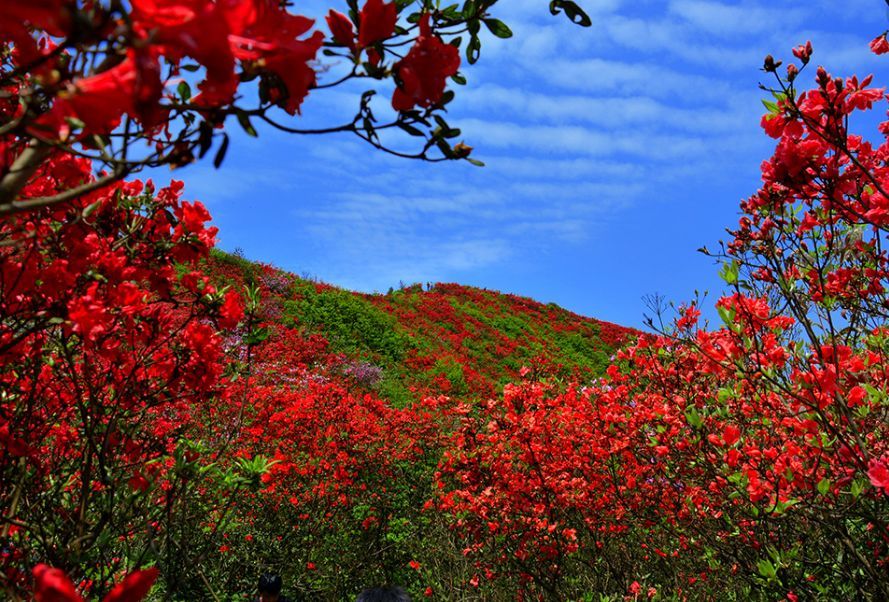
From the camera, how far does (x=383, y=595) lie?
3580 millimetres

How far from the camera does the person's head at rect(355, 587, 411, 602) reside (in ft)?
11.6

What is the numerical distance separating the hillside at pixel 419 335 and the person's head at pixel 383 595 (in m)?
10.3

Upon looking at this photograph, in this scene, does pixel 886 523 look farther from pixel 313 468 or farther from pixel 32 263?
pixel 313 468

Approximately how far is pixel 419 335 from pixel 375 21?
1975 cm

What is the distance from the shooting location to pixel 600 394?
5.93m

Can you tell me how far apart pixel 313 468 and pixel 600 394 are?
14.0 feet

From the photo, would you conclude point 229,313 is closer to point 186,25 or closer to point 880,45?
point 186,25

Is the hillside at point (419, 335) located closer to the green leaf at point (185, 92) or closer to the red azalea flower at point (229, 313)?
the red azalea flower at point (229, 313)

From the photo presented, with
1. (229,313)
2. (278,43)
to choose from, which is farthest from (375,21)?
(229,313)

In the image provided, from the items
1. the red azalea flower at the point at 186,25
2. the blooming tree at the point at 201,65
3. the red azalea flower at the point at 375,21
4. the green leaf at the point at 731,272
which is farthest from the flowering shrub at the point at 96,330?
the green leaf at the point at 731,272

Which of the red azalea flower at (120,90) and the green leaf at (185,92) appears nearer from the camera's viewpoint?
the red azalea flower at (120,90)

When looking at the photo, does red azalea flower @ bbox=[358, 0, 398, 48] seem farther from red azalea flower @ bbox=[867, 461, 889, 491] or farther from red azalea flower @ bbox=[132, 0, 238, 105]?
red azalea flower @ bbox=[867, 461, 889, 491]

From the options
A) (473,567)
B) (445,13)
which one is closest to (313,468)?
(473,567)

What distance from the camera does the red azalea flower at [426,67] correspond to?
1.13 metres
